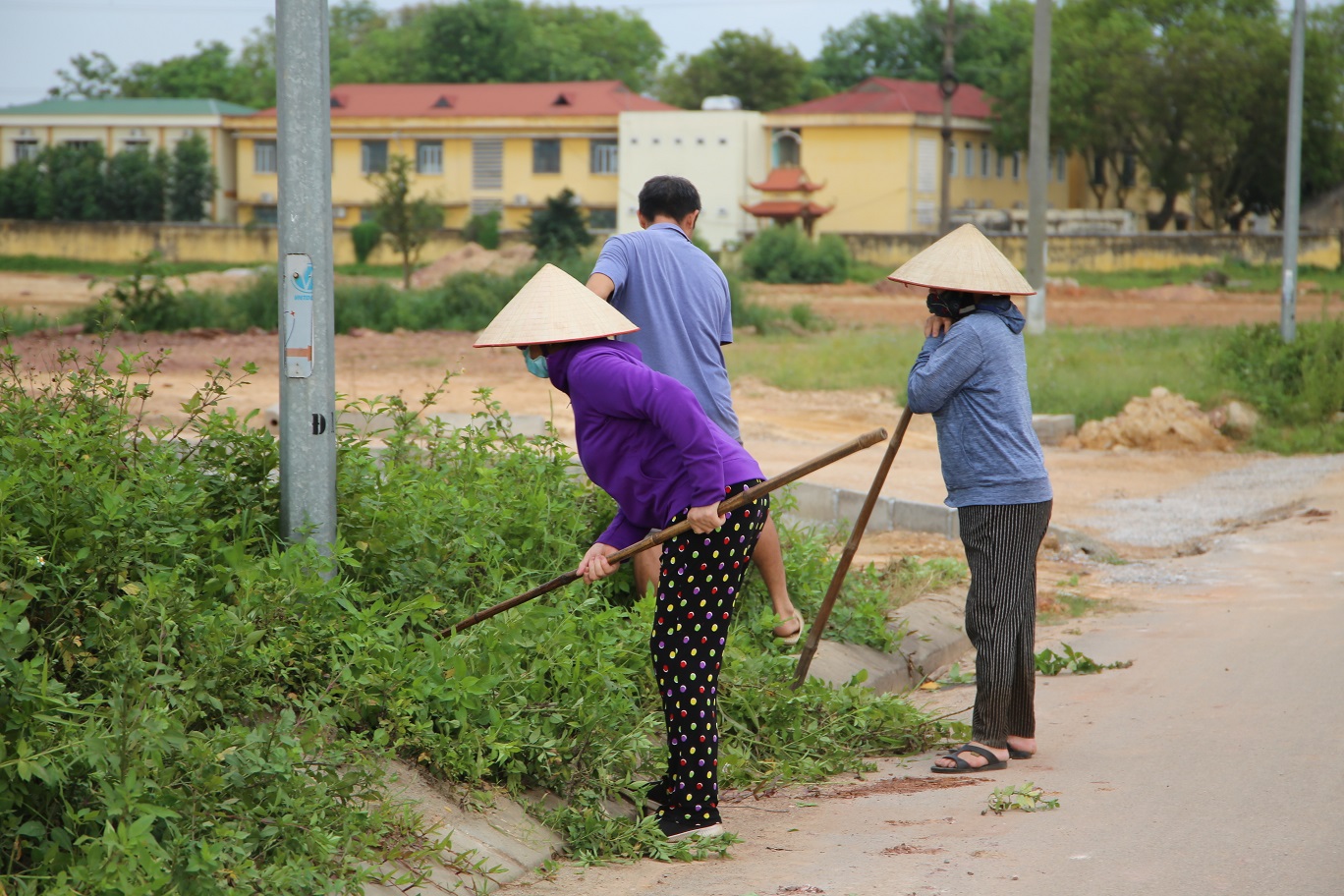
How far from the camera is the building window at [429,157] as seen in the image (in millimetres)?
53812

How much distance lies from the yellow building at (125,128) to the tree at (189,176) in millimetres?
1206

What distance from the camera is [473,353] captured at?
22.4m

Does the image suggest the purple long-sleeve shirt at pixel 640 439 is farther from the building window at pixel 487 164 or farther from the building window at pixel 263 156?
the building window at pixel 263 156

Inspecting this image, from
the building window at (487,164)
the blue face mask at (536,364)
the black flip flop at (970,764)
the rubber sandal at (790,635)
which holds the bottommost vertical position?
the black flip flop at (970,764)

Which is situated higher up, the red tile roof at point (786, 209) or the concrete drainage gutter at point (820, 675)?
the red tile roof at point (786, 209)

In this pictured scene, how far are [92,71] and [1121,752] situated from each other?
253ft

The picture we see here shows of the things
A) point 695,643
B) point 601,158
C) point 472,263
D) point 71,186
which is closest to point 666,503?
point 695,643

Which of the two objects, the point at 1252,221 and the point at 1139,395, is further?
the point at 1252,221

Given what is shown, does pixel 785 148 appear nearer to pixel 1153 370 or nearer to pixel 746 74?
pixel 746 74

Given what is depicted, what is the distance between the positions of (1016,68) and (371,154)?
25699mm

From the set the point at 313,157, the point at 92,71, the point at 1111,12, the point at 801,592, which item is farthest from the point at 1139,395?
the point at 92,71

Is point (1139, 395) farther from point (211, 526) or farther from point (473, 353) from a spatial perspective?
point (211, 526)

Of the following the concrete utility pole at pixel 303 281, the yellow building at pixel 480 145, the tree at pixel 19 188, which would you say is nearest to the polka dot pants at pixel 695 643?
the concrete utility pole at pixel 303 281

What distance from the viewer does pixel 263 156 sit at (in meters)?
54.7
